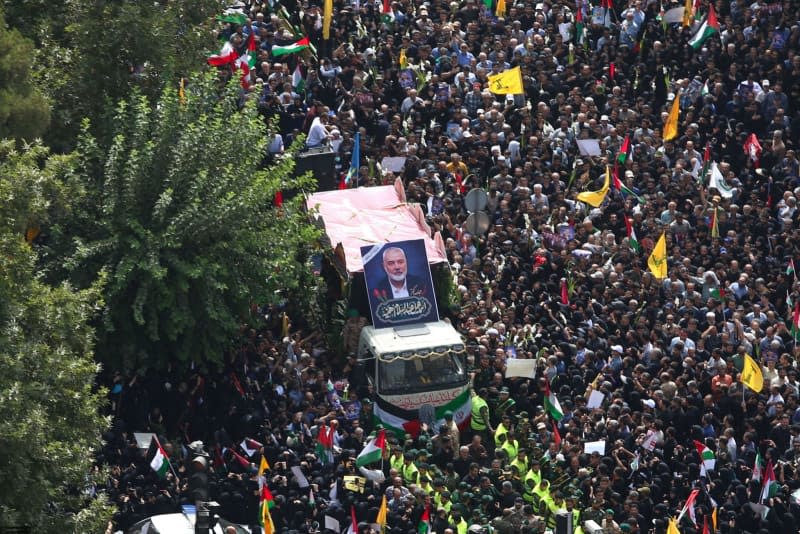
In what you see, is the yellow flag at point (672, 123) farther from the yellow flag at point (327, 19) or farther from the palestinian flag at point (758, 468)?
the palestinian flag at point (758, 468)

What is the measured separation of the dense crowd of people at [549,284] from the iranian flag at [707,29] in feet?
0.74

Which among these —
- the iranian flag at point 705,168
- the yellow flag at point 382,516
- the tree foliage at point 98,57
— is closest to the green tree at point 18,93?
the tree foliage at point 98,57

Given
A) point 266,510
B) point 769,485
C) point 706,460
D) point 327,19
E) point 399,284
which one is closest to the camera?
point 266,510

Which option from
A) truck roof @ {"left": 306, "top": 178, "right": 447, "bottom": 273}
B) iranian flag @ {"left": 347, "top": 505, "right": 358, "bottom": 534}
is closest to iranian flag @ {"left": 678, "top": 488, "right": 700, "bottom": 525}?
iranian flag @ {"left": 347, "top": 505, "right": 358, "bottom": 534}

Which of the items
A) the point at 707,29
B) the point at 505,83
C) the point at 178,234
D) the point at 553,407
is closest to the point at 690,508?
the point at 553,407

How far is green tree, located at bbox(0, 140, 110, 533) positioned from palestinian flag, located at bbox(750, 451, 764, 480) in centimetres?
1132

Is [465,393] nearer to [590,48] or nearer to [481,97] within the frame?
[481,97]

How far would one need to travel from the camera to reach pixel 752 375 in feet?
121

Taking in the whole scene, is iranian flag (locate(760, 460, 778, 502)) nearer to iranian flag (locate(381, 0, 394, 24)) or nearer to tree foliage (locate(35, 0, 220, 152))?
tree foliage (locate(35, 0, 220, 152))

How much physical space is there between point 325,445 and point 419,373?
2.88m

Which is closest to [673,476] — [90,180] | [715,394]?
[715,394]

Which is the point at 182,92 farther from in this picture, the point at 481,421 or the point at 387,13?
the point at 387,13

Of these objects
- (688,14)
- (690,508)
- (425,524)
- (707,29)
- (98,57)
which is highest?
(98,57)

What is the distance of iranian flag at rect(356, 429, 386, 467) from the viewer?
34.3m
